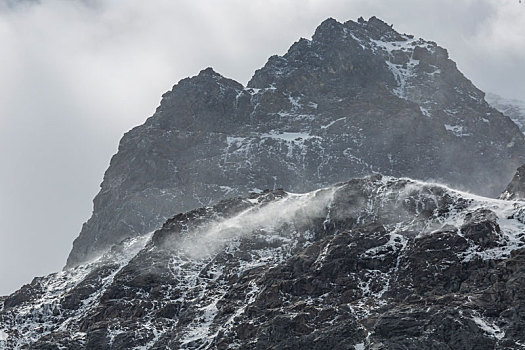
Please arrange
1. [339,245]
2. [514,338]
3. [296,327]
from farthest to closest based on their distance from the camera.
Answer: [339,245] → [296,327] → [514,338]

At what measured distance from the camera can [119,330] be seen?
587 ft

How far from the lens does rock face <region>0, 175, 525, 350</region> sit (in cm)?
15300

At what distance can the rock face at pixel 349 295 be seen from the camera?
15300 cm

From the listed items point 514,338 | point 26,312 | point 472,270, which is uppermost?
point 26,312

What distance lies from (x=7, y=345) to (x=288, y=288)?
49.7 m

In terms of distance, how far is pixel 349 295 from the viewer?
169 meters

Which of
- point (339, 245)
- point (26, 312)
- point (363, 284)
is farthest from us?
point (26, 312)

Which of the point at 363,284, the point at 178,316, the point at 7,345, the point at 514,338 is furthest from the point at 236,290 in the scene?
the point at 514,338

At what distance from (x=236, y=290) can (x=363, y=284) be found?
2324cm

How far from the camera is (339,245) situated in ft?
602

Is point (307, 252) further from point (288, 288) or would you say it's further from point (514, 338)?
point (514, 338)

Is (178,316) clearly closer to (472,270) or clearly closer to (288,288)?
(288,288)

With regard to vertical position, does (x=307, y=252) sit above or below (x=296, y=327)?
above

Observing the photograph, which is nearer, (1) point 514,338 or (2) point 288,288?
(1) point 514,338
